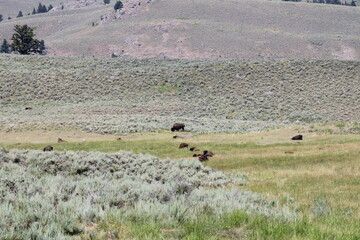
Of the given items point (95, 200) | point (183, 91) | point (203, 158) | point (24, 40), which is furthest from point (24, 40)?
point (95, 200)

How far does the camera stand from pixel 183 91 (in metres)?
76.0

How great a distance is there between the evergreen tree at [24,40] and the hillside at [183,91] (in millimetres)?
7995

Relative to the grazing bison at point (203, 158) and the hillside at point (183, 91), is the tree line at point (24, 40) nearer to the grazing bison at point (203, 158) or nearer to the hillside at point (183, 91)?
the hillside at point (183, 91)

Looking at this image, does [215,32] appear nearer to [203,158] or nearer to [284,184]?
[203,158]

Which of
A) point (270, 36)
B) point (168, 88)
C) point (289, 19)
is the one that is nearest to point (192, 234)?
point (168, 88)

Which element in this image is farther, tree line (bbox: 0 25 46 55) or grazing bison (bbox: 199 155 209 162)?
tree line (bbox: 0 25 46 55)

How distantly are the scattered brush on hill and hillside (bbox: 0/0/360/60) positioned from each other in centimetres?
11791

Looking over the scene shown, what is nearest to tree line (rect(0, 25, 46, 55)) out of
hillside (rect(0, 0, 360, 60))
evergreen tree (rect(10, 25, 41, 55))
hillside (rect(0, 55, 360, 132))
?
evergreen tree (rect(10, 25, 41, 55))

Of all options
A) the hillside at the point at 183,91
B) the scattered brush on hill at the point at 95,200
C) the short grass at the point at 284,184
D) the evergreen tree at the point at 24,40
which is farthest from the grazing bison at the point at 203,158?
the evergreen tree at the point at 24,40

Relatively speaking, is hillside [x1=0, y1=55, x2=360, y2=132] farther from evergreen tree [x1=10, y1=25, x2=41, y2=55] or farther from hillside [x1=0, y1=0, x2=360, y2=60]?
hillside [x1=0, y1=0, x2=360, y2=60]

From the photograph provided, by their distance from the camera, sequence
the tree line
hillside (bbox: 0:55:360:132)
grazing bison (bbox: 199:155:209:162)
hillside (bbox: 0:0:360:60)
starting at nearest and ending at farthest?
grazing bison (bbox: 199:155:209:162) < hillside (bbox: 0:55:360:132) < the tree line < hillside (bbox: 0:0:360:60)

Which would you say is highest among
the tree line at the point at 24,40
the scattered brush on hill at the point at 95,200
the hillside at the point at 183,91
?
the tree line at the point at 24,40

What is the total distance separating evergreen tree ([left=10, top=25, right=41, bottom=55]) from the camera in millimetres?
98000

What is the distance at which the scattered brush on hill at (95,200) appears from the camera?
722 centimetres
